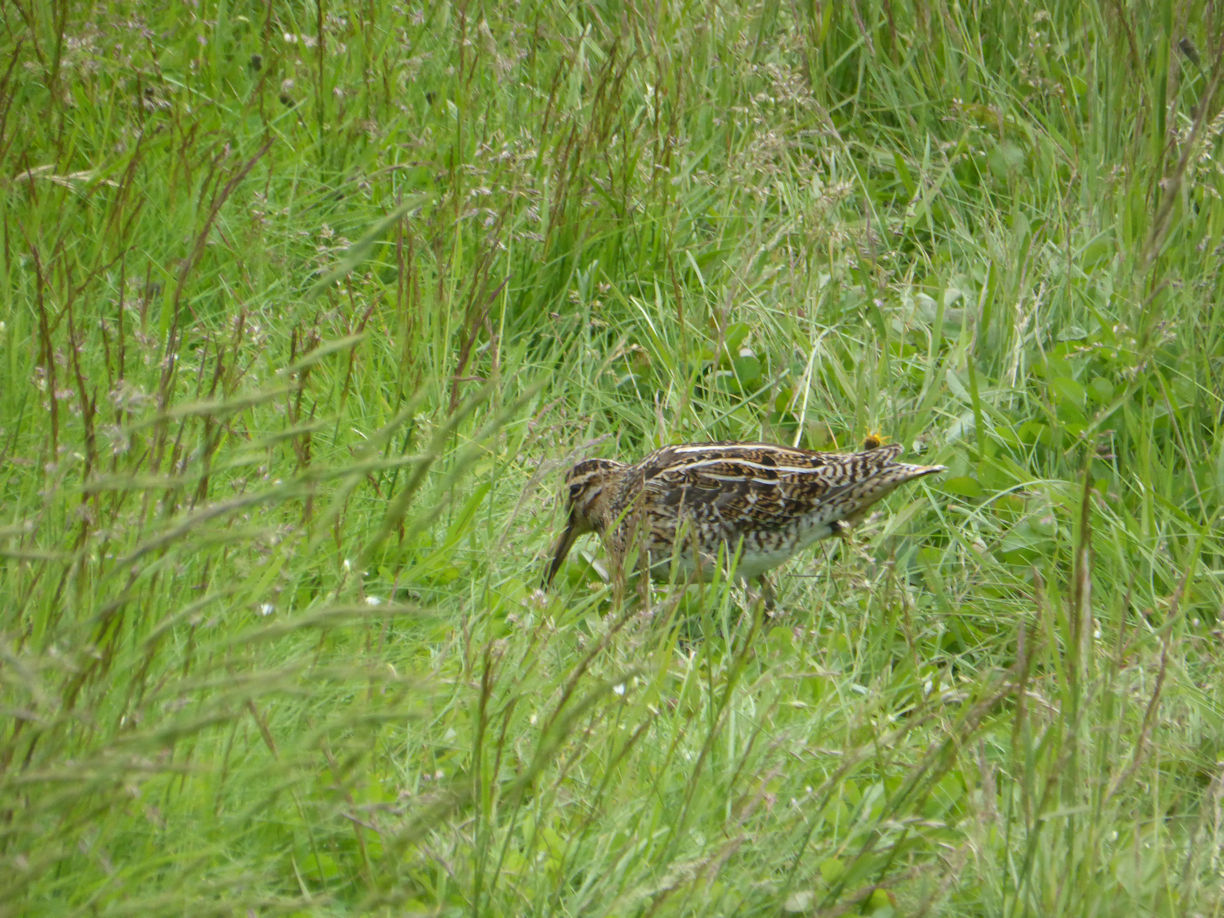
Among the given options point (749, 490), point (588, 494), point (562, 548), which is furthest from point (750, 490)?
point (562, 548)

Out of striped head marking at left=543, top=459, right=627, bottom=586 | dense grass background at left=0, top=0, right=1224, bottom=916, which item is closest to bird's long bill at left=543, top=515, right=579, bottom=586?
striped head marking at left=543, top=459, right=627, bottom=586

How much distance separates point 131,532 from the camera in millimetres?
2488

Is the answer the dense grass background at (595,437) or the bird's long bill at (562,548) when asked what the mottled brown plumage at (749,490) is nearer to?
the bird's long bill at (562,548)

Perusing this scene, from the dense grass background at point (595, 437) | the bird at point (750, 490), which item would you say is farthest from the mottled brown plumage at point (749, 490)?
the dense grass background at point (595, 437)

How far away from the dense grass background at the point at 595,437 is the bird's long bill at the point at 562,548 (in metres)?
0.10

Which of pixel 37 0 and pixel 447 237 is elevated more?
pixel 37 0

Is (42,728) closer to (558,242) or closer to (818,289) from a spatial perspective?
(558,242)

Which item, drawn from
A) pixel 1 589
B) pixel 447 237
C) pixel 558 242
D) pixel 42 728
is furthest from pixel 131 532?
pixel 558 242

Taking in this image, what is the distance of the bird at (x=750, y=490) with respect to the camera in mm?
4301

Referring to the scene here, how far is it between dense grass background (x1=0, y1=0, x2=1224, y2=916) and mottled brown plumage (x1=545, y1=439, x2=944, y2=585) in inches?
5.2

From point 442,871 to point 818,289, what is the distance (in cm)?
316

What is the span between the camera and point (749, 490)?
14.3 ft

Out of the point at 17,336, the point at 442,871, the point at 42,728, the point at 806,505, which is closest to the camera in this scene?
the point at 42,728

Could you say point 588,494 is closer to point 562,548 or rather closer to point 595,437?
point 562,548
